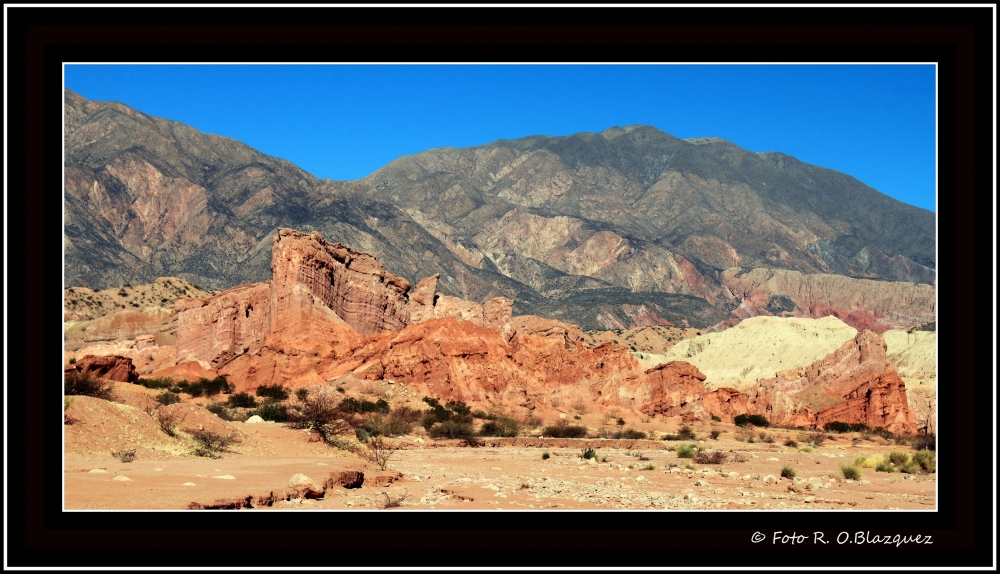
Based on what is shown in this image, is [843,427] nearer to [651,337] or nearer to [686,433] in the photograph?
[686,433]

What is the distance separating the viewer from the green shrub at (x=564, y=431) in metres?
43.8

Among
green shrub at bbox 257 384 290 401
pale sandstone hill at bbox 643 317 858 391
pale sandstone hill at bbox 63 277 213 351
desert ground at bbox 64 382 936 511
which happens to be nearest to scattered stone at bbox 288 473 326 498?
desert ground at bbox 64 382 936 511

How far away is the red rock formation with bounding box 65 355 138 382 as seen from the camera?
43.7m

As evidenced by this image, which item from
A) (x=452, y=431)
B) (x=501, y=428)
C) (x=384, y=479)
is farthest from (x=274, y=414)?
(x=384, y=479)

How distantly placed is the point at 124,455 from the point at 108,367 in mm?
31963

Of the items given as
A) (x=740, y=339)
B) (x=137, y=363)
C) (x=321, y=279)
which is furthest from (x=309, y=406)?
(x=740, y=339)

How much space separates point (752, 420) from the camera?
194 ft

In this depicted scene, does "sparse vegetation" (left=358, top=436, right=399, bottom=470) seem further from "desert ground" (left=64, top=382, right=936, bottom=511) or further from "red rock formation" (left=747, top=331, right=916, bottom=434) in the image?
"red rock formation" (left=747, top=331, right=916, bottom=434)

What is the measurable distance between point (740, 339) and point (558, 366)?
58362 mm

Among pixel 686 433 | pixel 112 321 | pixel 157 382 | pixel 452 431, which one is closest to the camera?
pixel 452 431
